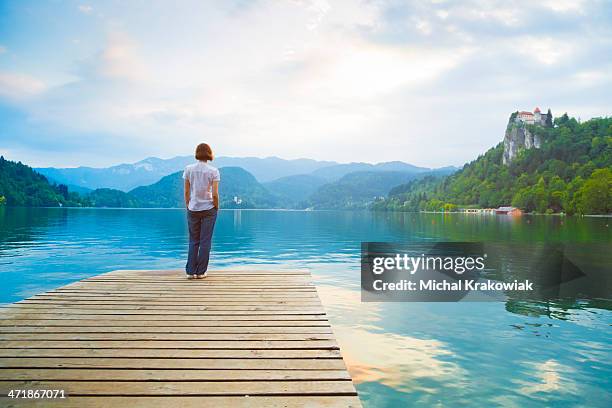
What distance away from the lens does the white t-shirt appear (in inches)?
399

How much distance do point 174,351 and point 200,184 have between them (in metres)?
5.52

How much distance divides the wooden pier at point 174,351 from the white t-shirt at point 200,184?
227cm

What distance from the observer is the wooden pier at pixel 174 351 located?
4.05 m

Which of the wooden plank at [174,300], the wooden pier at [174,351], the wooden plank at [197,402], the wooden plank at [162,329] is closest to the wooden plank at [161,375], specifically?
the wooden pier at [174,351]

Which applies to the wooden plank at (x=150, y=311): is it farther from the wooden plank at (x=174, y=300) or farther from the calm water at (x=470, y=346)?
the calm water at (x=470, y=346)

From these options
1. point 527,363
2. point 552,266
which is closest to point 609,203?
point 552,266

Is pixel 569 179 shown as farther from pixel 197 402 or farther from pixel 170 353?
pixel 197 402

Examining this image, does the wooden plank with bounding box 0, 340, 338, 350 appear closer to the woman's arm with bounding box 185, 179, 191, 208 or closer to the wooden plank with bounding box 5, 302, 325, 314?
the wooden plank with bounding box 5, 302, 325, 314

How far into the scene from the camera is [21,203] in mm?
187750

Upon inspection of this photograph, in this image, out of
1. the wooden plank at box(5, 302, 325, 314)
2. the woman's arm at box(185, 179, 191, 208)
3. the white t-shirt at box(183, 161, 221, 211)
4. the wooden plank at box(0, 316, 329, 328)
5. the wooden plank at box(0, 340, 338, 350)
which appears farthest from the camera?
the woman's arm at box(185, 179, 191, 208)

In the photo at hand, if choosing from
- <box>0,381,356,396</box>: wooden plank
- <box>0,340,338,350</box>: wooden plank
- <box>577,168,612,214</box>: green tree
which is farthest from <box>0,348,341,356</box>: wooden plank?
<box>577,168,612,214</box>: green tree

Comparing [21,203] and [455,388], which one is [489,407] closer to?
[455,388]

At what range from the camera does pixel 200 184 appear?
10.2 metres

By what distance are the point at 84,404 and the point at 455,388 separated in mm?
6091
